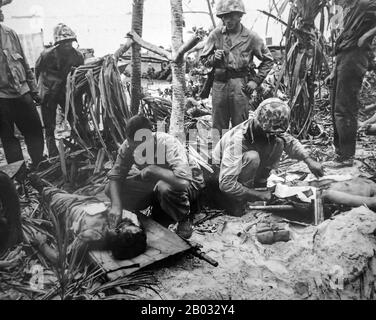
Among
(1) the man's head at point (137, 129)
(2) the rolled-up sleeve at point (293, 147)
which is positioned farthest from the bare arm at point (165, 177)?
(2) the rolled-up sleeve at point (293, 147)

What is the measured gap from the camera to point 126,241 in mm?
1993

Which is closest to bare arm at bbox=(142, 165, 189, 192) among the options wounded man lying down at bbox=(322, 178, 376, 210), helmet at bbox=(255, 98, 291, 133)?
helmet at bbox=(255, 98, 291, 133)

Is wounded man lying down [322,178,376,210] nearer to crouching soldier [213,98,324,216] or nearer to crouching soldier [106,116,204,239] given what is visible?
crouching soldier [213,98,324,216]

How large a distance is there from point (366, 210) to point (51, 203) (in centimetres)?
220

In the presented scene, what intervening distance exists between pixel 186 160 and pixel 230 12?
1.36 meters

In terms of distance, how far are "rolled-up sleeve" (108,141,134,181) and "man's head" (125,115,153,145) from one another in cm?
11

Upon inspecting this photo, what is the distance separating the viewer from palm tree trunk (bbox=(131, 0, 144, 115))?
9.05 feet

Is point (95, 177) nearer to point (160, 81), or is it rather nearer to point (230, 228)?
point (230, 228)

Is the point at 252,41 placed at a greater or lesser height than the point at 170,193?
greater

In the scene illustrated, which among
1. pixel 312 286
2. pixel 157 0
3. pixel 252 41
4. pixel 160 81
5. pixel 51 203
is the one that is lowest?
pixel 312 286

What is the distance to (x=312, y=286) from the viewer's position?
194cm

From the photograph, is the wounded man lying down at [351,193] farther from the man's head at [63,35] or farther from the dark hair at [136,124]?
the man's head at [63,35]

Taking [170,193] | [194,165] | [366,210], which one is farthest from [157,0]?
[366,210]

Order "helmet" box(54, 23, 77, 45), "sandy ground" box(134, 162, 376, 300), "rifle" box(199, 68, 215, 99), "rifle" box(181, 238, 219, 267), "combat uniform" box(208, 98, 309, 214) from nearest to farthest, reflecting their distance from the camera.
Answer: "sandy ground" box(134, 162, 376, 300)
"rifle" box(181, 238, 219, 267)
"combat uniform" box(208, 98, 309, 214)
"helmet" box(54, 23, 77, 45)
"rifle" box(199, 68, 215, 99)
